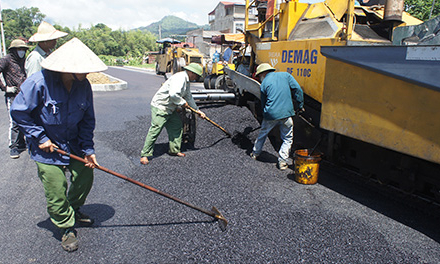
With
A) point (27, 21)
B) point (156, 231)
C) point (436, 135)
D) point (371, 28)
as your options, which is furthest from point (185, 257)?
point (27, 21)

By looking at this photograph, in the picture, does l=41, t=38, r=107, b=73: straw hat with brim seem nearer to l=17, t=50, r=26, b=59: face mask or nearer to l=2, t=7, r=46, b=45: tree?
l=17, t=50, r=26, b=59: face mask

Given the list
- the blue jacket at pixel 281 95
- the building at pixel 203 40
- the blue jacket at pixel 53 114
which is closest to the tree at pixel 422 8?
the blue jacket at pixel 281 95

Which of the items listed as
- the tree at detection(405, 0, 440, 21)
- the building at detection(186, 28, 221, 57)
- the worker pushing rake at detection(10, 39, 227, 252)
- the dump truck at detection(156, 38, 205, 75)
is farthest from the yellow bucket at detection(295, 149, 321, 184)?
the building at detection(186, 28, 221, 57)

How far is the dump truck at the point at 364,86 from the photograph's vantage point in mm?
2893

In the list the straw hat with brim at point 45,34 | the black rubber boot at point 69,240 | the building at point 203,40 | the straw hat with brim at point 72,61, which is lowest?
the black rubber boot at point 69,240

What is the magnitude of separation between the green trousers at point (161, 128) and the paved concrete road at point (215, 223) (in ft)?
0.87

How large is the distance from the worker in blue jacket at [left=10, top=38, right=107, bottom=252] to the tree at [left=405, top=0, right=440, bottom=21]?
12347 millimetres

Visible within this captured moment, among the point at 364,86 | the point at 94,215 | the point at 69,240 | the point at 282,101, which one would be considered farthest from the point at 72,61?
the point at 282,101

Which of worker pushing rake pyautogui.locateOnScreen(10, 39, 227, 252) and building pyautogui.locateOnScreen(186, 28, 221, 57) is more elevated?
building pyautogui.locateOnScreen(186, 28, 221, 57)

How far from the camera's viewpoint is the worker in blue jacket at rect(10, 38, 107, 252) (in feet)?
8.22

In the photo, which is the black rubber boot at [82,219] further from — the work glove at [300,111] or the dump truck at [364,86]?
the work glove at [300,111]

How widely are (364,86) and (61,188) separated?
3.00m

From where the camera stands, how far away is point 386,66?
310 centimetres

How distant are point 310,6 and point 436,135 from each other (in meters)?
3.21
